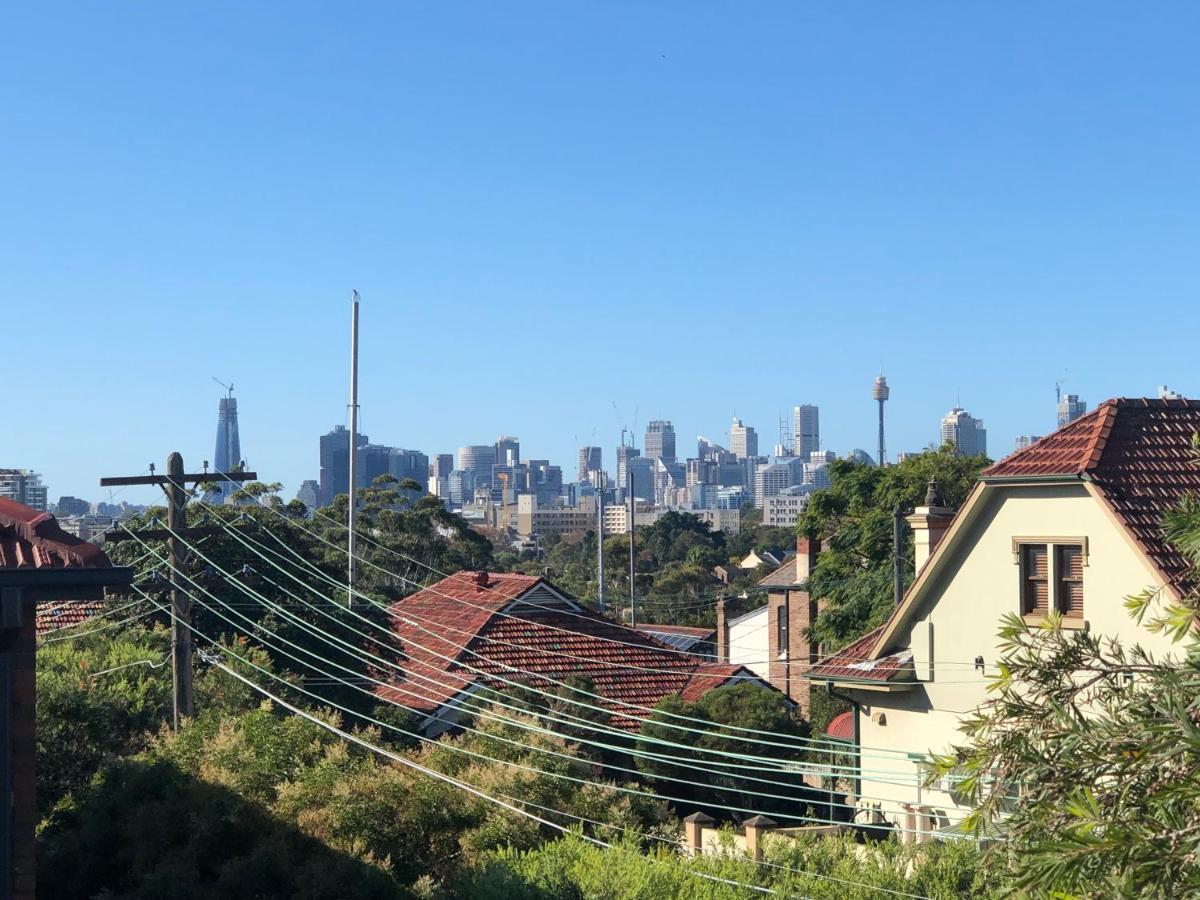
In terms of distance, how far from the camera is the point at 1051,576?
62.4ft

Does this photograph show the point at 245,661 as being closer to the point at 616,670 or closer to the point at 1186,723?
the point at 616,670

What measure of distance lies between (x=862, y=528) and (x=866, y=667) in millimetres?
18929

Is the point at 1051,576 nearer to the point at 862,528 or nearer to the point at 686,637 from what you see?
the point at 862,528

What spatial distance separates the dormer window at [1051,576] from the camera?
744 inches

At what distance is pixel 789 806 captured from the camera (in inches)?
1175

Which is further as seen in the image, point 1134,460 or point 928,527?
point 928,527

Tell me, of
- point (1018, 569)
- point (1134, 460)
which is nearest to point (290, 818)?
point (1018, 569)

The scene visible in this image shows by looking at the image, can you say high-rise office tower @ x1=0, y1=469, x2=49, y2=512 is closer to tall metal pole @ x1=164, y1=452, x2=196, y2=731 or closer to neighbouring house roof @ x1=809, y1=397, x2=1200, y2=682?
tall metal pole @ x1=164, y1=452, x2=196, y2=731

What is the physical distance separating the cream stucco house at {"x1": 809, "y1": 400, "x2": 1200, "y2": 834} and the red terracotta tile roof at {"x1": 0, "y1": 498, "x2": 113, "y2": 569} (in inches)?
374

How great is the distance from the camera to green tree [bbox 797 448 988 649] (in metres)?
37.2

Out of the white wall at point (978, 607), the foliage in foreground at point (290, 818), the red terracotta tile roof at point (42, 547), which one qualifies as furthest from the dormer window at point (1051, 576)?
the red terracotta tile roof at point (42, 547)

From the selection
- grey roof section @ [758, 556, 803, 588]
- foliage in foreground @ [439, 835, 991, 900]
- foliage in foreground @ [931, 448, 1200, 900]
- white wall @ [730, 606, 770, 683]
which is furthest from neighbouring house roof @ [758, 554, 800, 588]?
foliage in foreground @ [931, 448, 1200, 900]

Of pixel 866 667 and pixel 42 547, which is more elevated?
pixel 42 547

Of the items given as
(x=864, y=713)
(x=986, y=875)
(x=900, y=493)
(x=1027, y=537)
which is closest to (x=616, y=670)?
(x=900, y=493)
